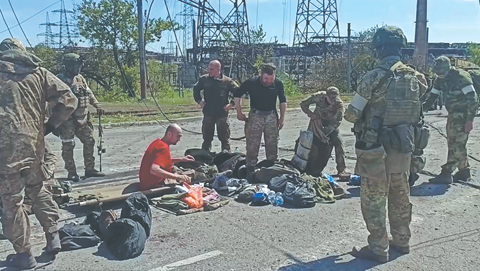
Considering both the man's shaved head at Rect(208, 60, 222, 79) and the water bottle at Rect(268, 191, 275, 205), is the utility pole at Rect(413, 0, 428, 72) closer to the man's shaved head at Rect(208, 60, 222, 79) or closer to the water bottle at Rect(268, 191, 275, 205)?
the man's shaved head at Rect(208, 60, 222, 79)

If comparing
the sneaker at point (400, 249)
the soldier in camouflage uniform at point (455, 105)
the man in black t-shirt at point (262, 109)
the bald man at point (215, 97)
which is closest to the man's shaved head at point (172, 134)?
the man in black t-shirt at point (262, 109)

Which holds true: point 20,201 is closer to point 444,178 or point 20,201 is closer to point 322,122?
point 322,122

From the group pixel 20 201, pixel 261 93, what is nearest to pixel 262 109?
pixel 261 93

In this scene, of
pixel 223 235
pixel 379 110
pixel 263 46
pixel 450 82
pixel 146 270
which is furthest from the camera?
pixel 263 46

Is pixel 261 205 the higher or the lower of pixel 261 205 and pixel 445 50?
the lower

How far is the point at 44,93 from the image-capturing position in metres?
4.49

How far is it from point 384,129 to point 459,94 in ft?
12.3

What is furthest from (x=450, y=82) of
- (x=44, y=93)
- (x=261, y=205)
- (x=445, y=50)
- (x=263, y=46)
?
(x=445, y=50)

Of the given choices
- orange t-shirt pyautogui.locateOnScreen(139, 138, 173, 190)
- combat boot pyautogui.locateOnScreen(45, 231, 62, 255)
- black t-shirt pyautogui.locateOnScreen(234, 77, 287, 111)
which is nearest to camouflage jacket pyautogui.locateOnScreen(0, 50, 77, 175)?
combat boot pyautogui.locateOnScreen(45, 231, 62, 255)

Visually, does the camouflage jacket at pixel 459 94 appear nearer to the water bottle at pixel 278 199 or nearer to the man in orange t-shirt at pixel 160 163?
the water bottle at pixel 278 199

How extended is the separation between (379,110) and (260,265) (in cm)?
185

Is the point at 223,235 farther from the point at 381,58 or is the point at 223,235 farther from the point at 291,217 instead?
the point at 381,58

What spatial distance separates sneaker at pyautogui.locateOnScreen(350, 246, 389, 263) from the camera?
4.68m

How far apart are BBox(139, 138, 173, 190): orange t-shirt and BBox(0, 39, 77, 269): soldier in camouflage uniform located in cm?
187
